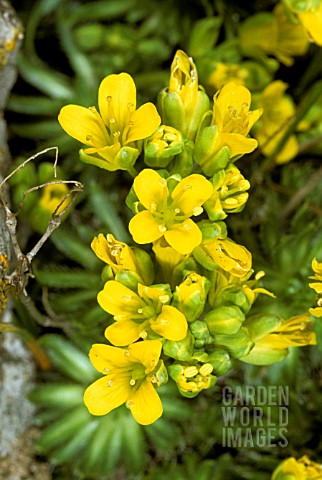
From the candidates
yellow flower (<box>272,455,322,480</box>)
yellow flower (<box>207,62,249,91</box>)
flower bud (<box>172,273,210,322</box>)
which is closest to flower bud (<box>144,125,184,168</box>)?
flower bud (<box>172,273,210,322</box>)

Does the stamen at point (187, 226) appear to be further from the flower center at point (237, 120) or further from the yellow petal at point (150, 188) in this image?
the flower center at point (237, 120)

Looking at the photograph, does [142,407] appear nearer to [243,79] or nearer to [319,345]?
[319,345]

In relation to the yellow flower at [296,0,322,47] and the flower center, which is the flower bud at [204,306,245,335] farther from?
the yellow flower at [296,0,322,47]

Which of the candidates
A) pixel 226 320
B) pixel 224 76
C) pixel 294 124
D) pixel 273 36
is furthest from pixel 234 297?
pixel 273 36

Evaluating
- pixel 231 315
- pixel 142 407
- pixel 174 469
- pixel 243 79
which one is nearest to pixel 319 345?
pixel 231 315

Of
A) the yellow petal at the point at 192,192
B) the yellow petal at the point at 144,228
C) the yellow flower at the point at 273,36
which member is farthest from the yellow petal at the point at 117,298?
the yellow flower at the point at 273,36
